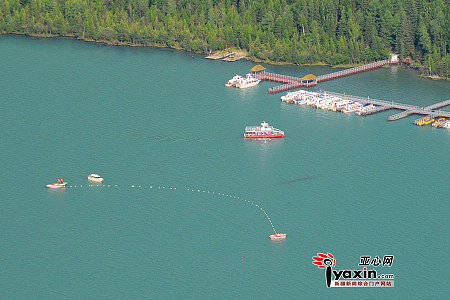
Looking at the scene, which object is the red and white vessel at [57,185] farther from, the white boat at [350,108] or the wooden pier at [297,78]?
the wooden pier at [297,78]

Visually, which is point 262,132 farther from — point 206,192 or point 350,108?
point 206,192

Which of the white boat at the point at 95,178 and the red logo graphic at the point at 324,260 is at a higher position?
the white boat at the point at 95,178

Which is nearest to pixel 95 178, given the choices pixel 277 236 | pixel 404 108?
pixel 277 236

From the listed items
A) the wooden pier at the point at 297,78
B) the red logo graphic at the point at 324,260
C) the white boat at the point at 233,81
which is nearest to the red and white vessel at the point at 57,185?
the red logo graphic at the point at 324,260

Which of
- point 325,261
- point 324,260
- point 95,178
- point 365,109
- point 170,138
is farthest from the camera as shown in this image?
point 365,109

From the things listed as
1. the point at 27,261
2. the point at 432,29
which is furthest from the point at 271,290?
the point at 432,29

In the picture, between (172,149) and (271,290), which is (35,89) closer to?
(172,149)

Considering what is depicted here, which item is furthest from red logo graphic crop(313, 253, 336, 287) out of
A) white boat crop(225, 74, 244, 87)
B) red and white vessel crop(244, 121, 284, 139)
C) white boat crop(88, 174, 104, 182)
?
white boat crop(225, 74, 244, 87)
